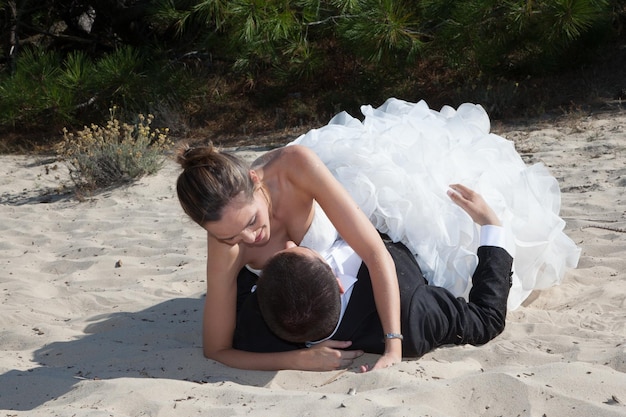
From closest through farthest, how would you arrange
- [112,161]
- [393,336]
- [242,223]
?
[242,223], [393,336], [112,161]

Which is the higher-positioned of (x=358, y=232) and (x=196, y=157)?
(x=196, y=157)

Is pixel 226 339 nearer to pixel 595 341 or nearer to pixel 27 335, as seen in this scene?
pixel 27 335

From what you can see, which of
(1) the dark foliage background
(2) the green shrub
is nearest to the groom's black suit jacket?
(2) the green shrub

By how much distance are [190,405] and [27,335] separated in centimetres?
135

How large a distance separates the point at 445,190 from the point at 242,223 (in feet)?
4.06

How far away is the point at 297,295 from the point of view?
2.89m

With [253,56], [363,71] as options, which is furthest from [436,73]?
[253,56]

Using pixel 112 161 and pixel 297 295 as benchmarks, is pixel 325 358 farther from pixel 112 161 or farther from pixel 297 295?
pixel 112 161

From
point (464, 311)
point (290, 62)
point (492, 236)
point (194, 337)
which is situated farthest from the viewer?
point (290, 62)

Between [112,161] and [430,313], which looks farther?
[112,161]

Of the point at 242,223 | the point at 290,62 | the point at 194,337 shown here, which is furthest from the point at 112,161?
the point at 242,223

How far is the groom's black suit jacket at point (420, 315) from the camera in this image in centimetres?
335

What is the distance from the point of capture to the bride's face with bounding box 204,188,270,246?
120 inches

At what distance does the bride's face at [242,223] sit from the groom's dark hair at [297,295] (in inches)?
7.4
